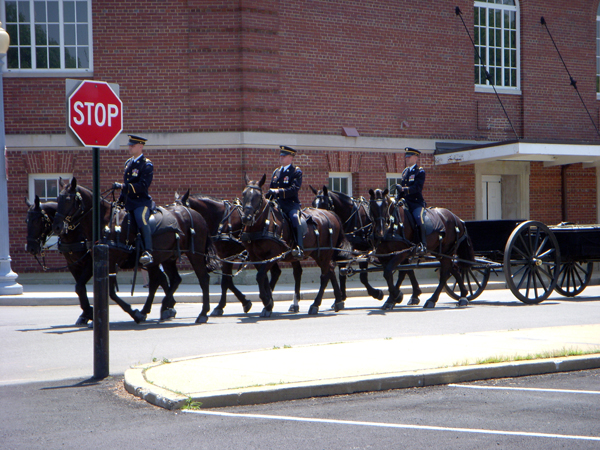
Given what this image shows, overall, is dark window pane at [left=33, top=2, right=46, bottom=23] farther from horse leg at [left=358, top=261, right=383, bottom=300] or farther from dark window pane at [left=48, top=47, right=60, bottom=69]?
horse leg at [left=358, top=261, right=383, bottom=300]

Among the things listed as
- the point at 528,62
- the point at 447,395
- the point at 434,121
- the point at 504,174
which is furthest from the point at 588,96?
the point at 447,395

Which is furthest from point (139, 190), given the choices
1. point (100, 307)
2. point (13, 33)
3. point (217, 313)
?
point (13, 33)

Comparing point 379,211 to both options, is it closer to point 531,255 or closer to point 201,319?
point 531,255

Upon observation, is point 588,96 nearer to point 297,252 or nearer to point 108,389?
point 297,252

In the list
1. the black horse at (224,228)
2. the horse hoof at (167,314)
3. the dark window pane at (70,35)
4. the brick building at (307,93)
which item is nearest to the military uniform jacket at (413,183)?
the black horse at (224,228)

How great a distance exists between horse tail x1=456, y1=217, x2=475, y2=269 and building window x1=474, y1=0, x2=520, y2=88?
9.64 m

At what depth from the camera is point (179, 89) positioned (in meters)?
18.6

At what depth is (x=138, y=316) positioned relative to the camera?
11.2 metres

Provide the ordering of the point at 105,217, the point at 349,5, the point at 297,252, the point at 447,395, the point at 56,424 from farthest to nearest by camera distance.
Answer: the point at 349,5 < the point at 297,252 < the point at 105,217 < the point at 447,395 < the point at 56,424

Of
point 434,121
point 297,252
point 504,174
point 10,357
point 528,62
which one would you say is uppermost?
point 528,62

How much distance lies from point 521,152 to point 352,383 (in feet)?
46.7

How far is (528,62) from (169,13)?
11330 millimetres

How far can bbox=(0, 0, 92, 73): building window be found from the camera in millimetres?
18844

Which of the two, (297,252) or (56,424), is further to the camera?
(297,252)
